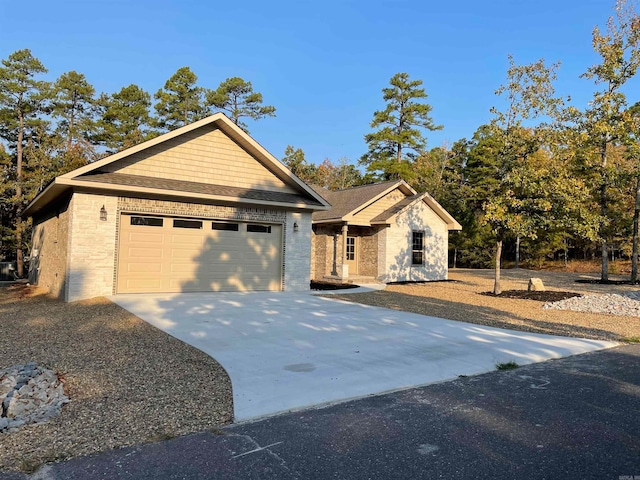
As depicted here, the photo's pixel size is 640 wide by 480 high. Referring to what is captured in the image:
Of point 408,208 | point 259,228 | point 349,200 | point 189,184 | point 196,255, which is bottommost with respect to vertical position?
point 196,255

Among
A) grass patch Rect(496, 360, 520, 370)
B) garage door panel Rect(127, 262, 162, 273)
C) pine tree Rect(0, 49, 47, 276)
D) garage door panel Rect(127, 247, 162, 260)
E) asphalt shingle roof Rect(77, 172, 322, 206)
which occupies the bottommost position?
grass patch Rect(496, 360, 520, 370)

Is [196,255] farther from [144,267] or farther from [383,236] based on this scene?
[383,236]

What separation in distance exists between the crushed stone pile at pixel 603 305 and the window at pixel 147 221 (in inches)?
463

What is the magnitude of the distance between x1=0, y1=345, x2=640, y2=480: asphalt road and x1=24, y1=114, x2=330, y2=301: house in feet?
31.5

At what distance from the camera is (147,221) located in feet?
42.1

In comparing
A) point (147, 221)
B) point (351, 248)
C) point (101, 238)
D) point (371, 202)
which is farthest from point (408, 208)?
point (101, 238)

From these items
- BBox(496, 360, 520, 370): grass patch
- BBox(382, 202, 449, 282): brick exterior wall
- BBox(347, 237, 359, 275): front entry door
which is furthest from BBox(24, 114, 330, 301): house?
BBox(496, 360, 520, 370): grass patch

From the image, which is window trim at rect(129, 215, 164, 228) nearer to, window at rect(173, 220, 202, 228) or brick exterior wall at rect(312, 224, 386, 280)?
window at rect(173, 220, 202, 228)

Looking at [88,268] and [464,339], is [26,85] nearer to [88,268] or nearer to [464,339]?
[88,268]

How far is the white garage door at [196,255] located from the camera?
1258 cm

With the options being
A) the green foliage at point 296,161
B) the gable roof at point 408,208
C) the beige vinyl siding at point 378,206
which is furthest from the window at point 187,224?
the green foliage at point 296,161

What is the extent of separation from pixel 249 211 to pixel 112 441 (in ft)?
36.0

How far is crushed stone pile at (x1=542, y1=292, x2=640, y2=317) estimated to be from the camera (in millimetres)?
11852

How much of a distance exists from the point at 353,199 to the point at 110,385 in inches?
684
